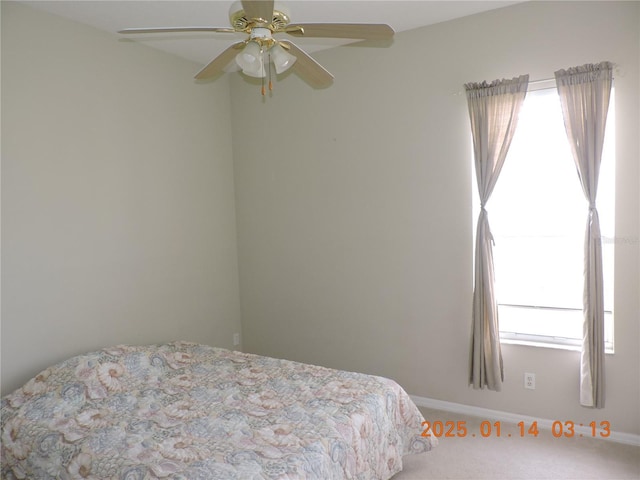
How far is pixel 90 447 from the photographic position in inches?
81.5

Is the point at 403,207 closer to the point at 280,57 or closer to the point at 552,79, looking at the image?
the point at 552,79

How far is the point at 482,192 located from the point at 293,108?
68.2 inches

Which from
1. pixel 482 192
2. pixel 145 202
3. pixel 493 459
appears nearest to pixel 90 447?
pixel 145 202

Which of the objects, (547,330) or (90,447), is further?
(547,330)

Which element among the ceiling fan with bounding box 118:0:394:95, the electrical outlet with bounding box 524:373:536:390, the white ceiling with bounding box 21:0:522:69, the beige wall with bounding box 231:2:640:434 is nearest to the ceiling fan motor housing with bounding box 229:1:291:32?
the ceiling fan with bounding box 118:0:394:95

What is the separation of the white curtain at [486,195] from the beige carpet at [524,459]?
393 millimetres

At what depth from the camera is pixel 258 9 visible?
61.7 inches

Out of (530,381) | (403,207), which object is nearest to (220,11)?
(403,207)

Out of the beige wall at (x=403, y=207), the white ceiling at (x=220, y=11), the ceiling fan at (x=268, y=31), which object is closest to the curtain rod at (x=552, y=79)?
the beige wall at (x=403, y=207)

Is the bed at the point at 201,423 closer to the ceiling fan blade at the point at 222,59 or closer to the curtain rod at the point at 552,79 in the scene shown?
the ceiling fan blade at the point at 222,59

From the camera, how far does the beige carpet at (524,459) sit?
8.46ft

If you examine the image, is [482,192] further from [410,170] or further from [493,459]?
[493,459]

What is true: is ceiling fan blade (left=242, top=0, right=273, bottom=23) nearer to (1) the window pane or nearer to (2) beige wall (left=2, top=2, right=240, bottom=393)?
(2) beige wall (left=2, top=2, right=240, bottom=393)
